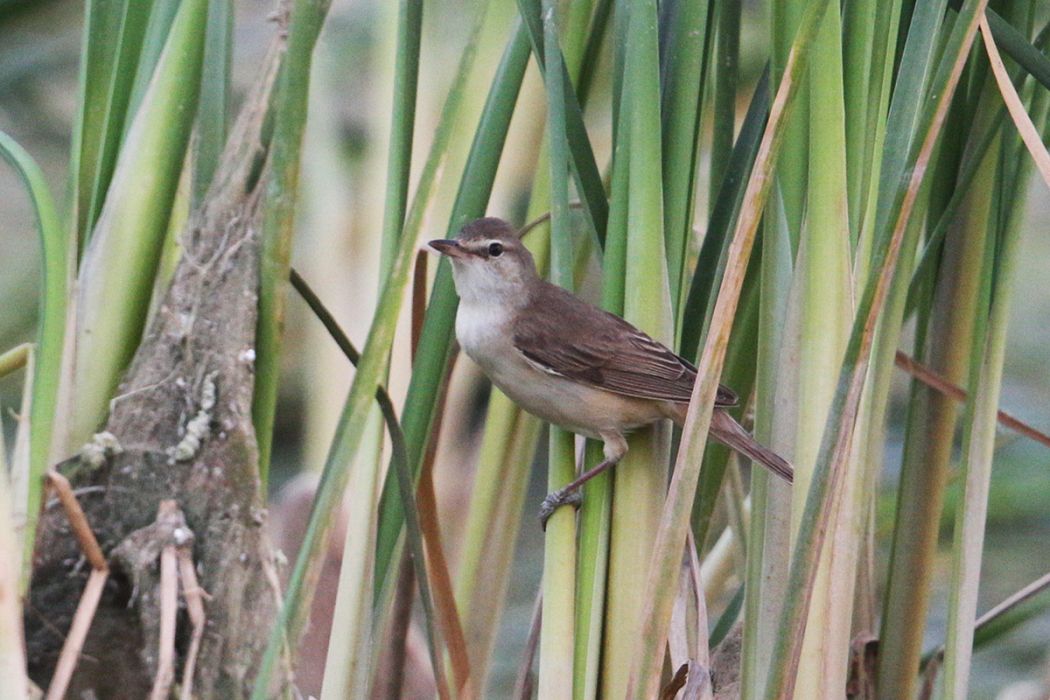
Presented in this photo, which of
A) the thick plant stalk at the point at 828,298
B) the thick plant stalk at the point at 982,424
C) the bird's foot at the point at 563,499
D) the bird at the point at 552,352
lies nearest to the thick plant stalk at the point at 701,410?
the thick plant stalk at the point at 828,298

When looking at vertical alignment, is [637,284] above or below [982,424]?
above

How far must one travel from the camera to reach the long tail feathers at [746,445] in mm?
1533

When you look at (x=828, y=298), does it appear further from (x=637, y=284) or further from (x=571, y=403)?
(x=571, y=403)

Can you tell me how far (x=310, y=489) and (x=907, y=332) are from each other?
103 inches

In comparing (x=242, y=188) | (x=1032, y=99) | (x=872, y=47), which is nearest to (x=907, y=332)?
(x=1032, y=99)

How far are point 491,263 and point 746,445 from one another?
0.91 m

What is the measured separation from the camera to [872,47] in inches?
61.6

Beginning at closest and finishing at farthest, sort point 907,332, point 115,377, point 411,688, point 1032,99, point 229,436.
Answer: point 229,436 → point 115,377 → point 1032,99 → point 411,688 → point 907,332

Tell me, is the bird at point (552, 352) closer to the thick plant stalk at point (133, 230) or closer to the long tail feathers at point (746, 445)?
the long tail feathers at point (746, 445)

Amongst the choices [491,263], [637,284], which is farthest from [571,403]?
[637,284]

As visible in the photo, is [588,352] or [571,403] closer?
[571,403]

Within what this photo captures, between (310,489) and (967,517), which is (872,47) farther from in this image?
(310,489)

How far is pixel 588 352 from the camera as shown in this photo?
8.15 feet

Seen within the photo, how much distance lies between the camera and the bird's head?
220cm
